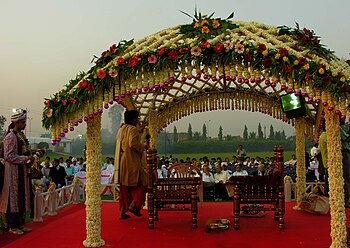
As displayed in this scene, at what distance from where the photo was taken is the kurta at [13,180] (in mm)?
5324

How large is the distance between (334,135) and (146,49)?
2.29m

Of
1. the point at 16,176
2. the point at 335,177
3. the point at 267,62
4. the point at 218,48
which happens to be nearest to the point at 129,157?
the point at 16,176

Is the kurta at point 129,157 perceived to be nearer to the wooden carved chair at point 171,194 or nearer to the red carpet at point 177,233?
the wooden carved chair at point 171,194

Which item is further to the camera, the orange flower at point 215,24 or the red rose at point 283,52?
the orange flower at point 215,24

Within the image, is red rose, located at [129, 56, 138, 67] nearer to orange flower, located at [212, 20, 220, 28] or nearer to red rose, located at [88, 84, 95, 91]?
red rose, located at [88, 84, 95, 91]

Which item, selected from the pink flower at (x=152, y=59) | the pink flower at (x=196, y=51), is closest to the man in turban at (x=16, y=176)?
the pink flower at (x=152, y=59)

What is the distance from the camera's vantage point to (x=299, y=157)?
6.90 meters

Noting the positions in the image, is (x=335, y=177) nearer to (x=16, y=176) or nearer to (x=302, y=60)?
(x=302, y=60)

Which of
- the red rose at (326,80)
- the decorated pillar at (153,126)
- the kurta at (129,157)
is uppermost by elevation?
the red rose at (326,80)

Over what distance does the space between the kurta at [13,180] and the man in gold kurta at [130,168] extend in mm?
1411

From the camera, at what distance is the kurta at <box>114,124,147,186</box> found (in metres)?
6.11

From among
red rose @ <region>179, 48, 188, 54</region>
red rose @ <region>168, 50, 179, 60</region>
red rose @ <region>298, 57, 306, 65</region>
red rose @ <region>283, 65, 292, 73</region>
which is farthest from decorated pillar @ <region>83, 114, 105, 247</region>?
red rose @ <region>298, 57, 306, 65</region>

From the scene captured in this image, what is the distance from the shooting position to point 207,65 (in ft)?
14.4

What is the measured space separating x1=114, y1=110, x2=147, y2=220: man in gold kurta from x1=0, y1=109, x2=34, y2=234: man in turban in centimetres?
136
